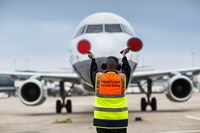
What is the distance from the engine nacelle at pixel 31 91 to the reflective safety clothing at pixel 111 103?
1086 cm

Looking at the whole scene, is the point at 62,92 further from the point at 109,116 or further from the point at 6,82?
the point at 6,82

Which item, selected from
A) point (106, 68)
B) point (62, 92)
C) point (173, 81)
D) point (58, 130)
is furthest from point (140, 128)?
point (62, 92)

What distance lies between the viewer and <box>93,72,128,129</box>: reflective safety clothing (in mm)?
5199

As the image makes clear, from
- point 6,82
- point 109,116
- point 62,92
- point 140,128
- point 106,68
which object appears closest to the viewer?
point 109,116

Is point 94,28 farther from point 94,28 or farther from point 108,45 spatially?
point 108,45

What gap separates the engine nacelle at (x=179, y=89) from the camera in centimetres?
1569

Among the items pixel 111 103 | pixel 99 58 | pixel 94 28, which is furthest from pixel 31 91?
pixel 111 103

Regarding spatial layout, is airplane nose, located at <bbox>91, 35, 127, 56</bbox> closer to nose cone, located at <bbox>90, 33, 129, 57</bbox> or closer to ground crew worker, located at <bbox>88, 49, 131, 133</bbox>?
nose cone, located at <bbox>90, 33, 129, 57</bbox>

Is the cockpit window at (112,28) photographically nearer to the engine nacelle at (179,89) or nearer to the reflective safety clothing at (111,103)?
the engine nacelle at (179,89)

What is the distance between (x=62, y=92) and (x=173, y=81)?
5.29 m

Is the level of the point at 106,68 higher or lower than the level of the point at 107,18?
lower

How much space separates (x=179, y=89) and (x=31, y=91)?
5.71 meters

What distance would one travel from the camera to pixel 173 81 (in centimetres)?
1578

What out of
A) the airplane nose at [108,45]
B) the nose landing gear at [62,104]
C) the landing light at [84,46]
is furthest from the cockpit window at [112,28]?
the nose landing gear at [62,104]
